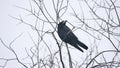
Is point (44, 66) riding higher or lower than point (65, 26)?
lower

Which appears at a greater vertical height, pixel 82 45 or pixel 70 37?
pixel 70 37

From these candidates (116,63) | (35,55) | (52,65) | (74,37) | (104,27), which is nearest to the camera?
(116,63)

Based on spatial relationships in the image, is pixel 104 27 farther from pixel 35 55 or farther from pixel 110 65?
pixel 35 55

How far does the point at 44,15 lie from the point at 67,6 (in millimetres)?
502

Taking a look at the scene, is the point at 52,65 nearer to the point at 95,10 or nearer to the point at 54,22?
the point at 54,22

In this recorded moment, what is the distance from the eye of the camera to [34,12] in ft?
16.3

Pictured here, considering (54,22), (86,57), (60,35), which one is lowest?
(86,57)

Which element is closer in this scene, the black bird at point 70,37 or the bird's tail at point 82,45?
the bird's tail at point 82,45

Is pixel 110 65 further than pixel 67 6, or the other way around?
pixel 67 6

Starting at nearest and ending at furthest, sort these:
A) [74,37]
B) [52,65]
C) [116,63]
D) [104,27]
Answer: [116,63] < [104,27] < [52,65] < [74,37]

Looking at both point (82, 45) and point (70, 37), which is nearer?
point (82, 45)

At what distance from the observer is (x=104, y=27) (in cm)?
453

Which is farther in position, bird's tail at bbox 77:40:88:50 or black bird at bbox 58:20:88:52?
black bird at bbox 58:20:88:52

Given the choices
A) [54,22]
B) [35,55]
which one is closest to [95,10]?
[54,22]
